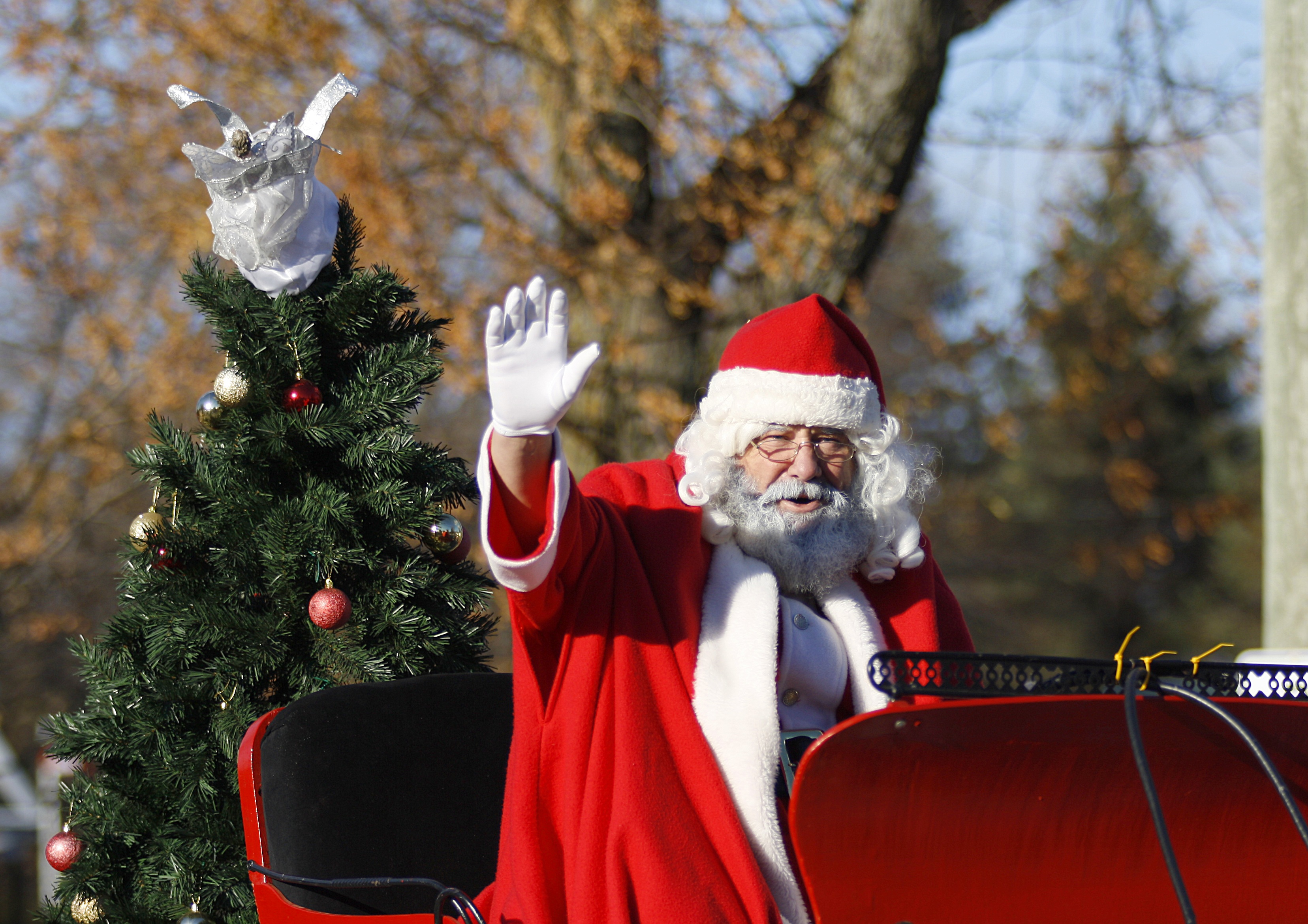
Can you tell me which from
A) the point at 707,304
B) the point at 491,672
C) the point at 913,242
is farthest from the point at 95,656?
the point at 913,242

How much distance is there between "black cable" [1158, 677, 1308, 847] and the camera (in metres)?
1.59

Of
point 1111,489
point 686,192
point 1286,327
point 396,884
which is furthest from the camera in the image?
point 1111,489

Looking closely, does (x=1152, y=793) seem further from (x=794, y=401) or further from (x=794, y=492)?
(x=794, y=401)

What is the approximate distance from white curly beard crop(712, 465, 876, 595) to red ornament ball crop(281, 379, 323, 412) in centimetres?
97

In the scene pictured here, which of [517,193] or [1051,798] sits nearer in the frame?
[1051,798]

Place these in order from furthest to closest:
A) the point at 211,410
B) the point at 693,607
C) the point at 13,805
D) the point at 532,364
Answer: the point at 13,805 < the point at 211,410 < the point at 693,607 < the point at 532,364

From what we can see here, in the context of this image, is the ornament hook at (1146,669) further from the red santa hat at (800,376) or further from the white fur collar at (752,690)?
the red santa hat at (800,376)

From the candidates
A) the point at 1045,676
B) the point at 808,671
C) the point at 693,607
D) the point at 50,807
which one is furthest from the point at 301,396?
the point at 50,807

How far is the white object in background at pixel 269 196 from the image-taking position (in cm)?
273

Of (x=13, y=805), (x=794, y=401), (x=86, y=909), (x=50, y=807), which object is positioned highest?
(x=794, y=401)

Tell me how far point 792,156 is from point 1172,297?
59.5 feet

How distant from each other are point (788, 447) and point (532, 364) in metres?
0.89

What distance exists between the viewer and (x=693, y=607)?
240cm

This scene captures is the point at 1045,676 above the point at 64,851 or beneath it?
above
